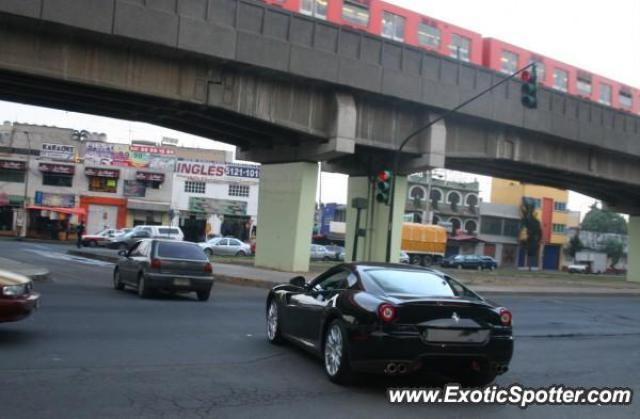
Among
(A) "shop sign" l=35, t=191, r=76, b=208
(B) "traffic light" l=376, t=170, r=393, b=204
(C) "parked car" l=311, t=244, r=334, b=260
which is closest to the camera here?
(B) "traffic light" l=376, t=170, r=393, b=204

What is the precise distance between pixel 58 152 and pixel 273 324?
181 feet

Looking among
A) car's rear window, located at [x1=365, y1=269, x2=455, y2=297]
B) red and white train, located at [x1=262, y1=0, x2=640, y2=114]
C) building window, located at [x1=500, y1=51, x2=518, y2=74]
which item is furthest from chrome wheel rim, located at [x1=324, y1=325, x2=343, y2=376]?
building window, located at [x1=500, y1=51, x2=518, y2=74]

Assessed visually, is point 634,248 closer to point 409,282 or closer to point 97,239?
point 97,239

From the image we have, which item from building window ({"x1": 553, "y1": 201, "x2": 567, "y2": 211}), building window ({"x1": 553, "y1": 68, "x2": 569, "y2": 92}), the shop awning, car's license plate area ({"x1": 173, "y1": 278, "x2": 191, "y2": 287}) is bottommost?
car's license plate area ({"x1": 173, "y1": 278, "x2": 191, "y2": 287})

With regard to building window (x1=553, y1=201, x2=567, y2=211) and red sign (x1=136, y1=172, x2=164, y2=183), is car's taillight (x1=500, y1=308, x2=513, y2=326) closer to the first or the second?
red sign (x1=136, y1=172, x2=164, y2=183)

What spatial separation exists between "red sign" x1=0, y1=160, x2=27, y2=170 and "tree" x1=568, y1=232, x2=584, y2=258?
6344 cm

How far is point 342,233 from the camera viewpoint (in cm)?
7400

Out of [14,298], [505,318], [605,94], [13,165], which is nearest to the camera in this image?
[505,318]

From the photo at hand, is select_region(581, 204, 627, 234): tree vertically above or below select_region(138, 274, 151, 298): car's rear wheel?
above

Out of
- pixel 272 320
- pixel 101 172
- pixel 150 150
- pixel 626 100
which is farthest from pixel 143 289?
pixel 150 150

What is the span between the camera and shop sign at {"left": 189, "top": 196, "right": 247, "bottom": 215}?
64312mm

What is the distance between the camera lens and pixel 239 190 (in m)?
65.9

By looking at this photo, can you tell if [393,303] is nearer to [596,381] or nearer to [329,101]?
[596,381]

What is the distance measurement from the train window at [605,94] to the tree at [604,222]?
80.0 m
